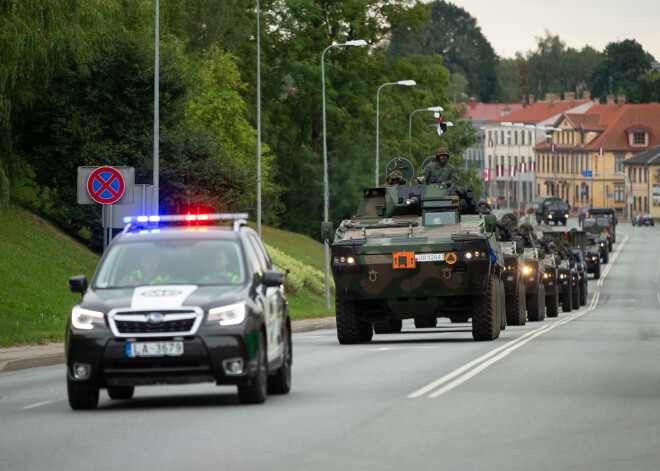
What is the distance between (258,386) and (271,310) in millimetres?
897

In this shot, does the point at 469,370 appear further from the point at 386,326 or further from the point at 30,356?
the point at 386,326

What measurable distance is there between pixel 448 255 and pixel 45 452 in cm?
1376

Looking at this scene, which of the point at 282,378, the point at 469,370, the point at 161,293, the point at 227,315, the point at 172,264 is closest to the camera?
the point at 227,315

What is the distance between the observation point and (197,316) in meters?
12.9

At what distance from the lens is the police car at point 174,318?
12883mm

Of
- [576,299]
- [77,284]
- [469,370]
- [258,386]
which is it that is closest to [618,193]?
[576,299]

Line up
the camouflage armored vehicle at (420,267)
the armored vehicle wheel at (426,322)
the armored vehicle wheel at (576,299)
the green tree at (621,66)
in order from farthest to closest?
the green tree at (621,66)
the armored vehicle wheel at (576,299)
the armored vehicle wheel at (426,322)
the camouflage armored vehicle at (420,267)

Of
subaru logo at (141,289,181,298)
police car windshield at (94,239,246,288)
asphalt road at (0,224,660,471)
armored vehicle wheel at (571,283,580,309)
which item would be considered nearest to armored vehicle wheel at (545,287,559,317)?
armored vehicle wheel at (571,283,580,309)

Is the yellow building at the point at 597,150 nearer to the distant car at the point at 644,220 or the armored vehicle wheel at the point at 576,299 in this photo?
the distant car at the point at 644,220

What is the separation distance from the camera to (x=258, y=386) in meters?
13.4

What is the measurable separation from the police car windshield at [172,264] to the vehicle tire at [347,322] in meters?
11.1

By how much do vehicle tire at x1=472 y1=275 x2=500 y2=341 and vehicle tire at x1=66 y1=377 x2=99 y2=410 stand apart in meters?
11.7

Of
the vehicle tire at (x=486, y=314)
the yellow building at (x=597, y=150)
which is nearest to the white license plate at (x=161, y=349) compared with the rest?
the vehicle tire at (x=486, y=314)

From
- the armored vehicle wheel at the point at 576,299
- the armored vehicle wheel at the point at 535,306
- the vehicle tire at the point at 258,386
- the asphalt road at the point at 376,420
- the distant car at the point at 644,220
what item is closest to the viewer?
the asphalt road at the point at 376,420
